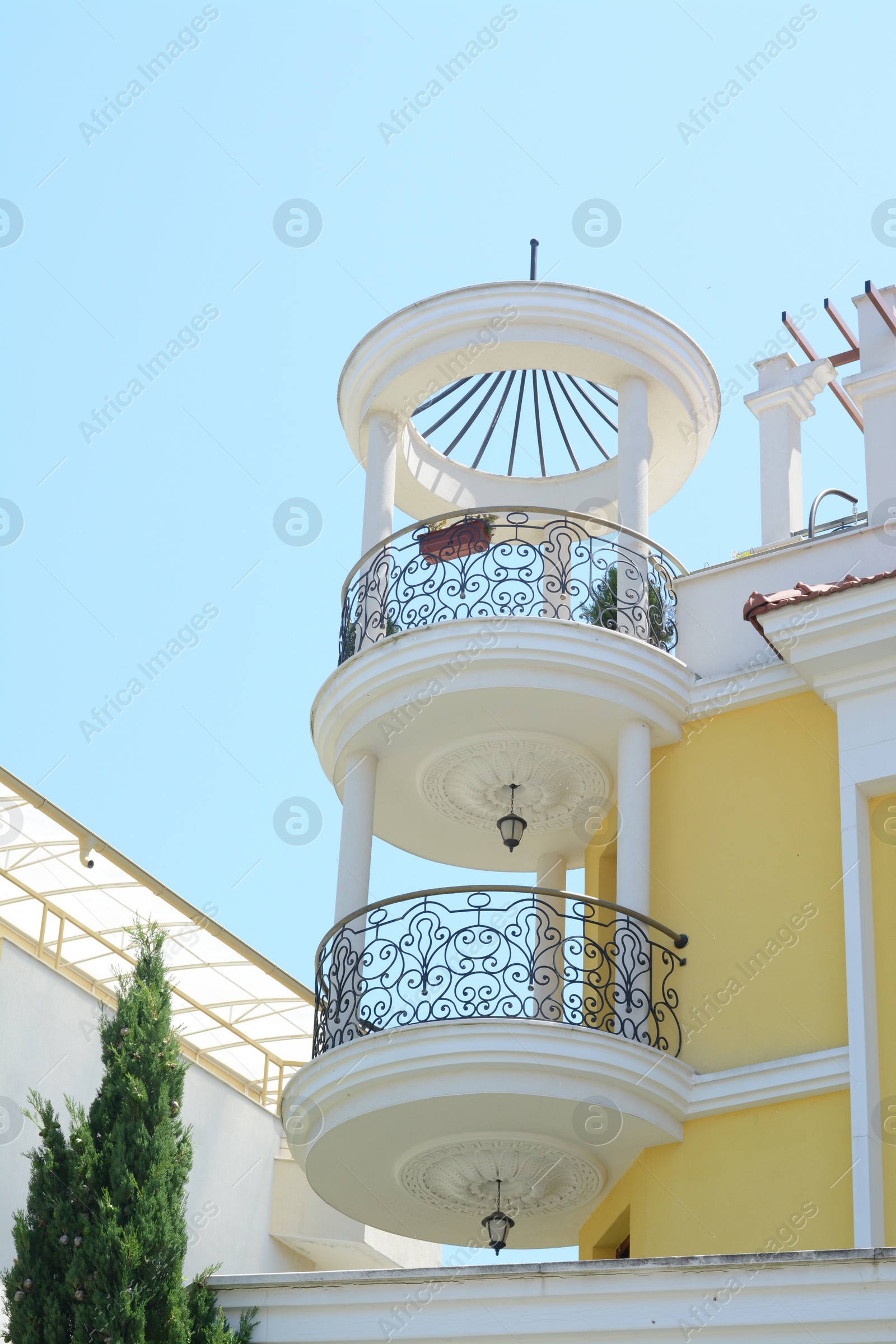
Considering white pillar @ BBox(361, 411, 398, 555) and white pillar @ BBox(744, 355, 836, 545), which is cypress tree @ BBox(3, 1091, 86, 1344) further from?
white pillar @ BBox(744, 355, 836, 545)

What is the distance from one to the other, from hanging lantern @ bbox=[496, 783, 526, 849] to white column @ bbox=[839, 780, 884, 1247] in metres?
3.30

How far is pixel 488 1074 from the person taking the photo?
13.0m

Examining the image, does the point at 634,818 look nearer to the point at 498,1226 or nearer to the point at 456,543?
the point at 456,543

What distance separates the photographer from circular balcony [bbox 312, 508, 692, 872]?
47.5 feet

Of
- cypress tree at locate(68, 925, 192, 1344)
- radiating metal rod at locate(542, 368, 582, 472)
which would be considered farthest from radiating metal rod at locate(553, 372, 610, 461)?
cypress tree at locate(68, 925, 192, 1344)

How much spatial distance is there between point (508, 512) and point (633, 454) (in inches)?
56.0

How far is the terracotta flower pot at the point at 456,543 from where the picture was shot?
15531 mm

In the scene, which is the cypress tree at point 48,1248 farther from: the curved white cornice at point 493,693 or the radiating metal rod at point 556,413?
the radiating metal rod at point 556,413

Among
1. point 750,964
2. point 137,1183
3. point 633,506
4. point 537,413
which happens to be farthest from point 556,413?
point 137,1183

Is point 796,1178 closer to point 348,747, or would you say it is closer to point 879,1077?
point 879,1077

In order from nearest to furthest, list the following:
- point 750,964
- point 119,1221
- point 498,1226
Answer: point 119,1221, point 750,964, point 498,1226

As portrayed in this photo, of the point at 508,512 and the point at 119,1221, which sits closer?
the point at 119,1221

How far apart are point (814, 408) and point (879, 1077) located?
7135 mm

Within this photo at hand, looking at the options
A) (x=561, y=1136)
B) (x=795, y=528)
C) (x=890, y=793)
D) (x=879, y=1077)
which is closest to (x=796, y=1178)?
(x=879, y=1077)
